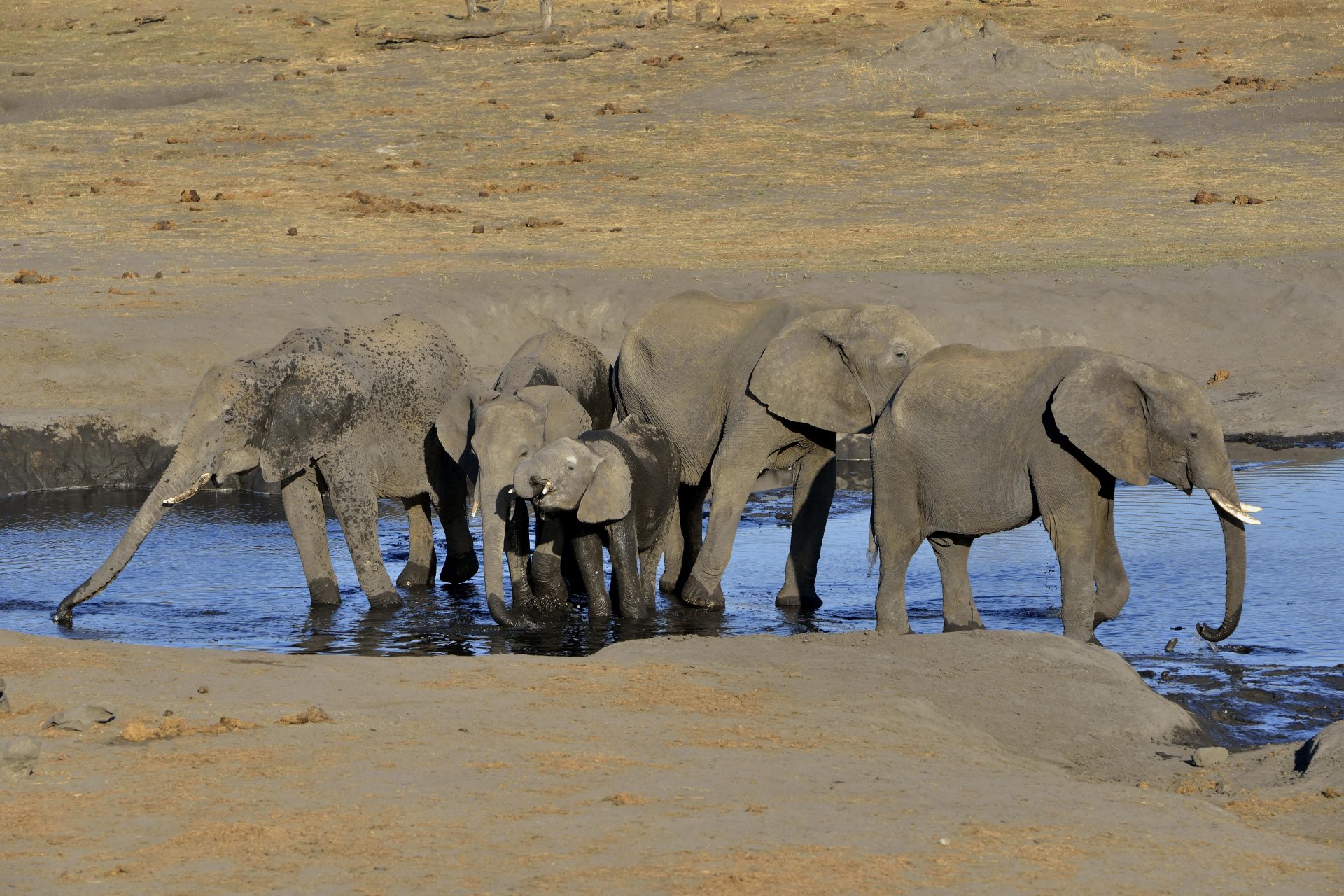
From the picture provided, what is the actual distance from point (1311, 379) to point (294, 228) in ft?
42.0

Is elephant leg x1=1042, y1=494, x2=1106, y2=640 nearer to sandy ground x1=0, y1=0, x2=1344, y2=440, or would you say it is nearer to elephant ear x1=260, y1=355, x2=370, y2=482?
elephant ear x1=260, y1=355, x2=370, y2=482

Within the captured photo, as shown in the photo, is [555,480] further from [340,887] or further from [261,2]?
[261,2]

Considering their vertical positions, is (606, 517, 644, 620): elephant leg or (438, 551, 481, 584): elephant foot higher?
(606, 517, 644, 620): elephant leg

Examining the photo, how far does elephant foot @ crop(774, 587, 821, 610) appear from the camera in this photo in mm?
12453

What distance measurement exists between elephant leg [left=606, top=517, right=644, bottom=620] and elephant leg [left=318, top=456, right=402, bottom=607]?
5.13ft

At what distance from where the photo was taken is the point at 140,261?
77.0 ft

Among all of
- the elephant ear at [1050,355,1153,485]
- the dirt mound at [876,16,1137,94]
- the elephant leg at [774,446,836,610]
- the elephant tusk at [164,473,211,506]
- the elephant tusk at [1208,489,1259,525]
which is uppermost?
the dirt mound at [876,16,1137,94]

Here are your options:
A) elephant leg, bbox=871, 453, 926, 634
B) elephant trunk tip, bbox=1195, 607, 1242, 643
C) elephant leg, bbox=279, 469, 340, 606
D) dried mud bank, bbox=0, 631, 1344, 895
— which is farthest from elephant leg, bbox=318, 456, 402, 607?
elephant trunk tip, bbox=1195, 607, 1242, 643

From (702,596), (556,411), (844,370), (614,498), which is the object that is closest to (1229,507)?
(844,370)

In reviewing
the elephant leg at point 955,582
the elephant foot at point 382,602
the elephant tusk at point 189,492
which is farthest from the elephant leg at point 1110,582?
the elephant tusk at point 189,492

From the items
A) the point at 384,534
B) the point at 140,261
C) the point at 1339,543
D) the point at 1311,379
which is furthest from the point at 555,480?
the point at 140,261

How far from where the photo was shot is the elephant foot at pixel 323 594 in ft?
40.9

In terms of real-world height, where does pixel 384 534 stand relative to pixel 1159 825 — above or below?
below

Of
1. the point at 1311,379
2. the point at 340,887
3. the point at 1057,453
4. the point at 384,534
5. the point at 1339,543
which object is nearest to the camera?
the point at 340,887
